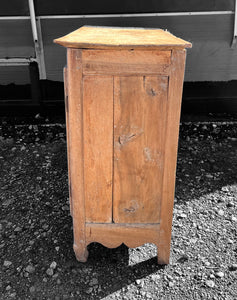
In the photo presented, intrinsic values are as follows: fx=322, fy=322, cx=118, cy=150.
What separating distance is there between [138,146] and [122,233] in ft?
1.96

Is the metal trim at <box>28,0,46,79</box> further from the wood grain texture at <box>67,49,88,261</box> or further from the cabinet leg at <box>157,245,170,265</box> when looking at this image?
the cabinet leg at <box>157,245,170,265</box>

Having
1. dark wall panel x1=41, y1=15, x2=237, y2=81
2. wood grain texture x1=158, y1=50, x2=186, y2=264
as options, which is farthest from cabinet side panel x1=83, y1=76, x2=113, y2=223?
dark wall panel x1=41, y1=15, x2=237, y2=81

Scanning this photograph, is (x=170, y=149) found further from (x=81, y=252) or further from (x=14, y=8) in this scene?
(x=14, y=8)

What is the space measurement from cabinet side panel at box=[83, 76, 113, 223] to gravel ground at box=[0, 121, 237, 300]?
1.25 ft

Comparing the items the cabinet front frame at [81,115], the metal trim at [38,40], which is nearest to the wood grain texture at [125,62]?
the cabinet front frame at [81,115]

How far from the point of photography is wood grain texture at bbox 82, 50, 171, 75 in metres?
1.63

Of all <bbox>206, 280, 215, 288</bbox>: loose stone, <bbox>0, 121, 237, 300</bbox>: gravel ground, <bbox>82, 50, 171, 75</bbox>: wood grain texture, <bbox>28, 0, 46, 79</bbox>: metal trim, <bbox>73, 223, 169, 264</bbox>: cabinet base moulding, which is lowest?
<bbox>0, 121, 237, 300</bbox>: gravel ground

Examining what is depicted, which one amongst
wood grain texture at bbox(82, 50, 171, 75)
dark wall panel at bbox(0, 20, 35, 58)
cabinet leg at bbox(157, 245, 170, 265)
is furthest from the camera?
dark wall panel at bbox(0, 20, 35, 58)

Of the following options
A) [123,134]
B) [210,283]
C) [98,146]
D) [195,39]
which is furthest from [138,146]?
[195,39]

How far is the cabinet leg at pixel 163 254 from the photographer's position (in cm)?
209

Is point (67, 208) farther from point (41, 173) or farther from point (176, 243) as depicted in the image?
point (176, 243)

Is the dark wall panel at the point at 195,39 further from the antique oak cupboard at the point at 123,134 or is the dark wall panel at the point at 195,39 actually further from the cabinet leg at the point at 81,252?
the cabinet leg at the point at 81,252

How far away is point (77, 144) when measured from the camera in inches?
72.6

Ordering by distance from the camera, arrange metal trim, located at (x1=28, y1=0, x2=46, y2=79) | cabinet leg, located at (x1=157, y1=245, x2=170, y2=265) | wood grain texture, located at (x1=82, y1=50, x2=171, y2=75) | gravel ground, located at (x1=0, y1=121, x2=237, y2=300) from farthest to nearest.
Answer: metal trim, located at (x1=28, y1=0, x2=46, y2=79)
cabinet leg, located at (x1=157, y1=245, x2=170, y2=265)
gravel ground, located at (x1=0, y1=121, x2=237, y2=300)
wood grain texture, located at (x1=82, y1=50, x2=171, y2=75)
